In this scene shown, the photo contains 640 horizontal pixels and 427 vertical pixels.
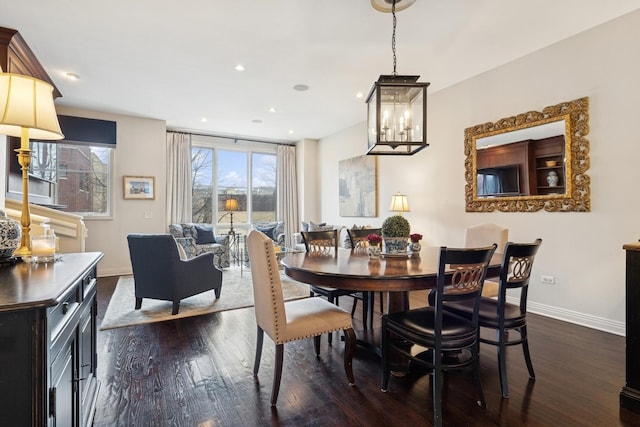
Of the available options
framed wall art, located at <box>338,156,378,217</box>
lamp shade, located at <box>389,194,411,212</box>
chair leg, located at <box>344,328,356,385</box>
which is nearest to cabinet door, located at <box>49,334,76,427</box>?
chair leg, located at <box>344,328,356,385</box>

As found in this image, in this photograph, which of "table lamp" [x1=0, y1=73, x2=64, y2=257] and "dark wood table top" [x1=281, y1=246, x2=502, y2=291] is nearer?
"table lamp" [x1=0, y1=73, x2=64, y2=257]

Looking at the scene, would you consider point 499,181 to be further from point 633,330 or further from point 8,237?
point 8,237

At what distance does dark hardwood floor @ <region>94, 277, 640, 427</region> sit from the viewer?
5.66 feet

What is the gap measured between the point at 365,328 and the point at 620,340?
2.19 metres

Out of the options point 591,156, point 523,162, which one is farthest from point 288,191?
point 591,156

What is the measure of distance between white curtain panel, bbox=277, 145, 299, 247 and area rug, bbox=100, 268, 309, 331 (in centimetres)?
307

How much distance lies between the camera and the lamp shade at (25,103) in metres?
1.40

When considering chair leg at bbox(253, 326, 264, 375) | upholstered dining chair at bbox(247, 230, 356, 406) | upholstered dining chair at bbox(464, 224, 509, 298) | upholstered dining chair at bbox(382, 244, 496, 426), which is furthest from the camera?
upholstered dining chair at bbox(464, 224, 509, 298)

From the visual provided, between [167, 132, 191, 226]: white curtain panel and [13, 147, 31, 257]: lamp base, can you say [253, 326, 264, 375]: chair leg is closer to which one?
[13, 147, 31, 257]: lamp base

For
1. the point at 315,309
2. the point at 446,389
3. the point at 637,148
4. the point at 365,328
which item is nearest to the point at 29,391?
the point at 315,309

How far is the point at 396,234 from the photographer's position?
2.44 meters

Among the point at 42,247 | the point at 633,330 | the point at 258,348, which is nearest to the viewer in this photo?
the point at 42,247

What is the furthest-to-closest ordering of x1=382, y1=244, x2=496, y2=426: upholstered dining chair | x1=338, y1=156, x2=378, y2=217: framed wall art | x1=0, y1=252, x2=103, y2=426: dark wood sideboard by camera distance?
1. x1=338, y1=156, x2=378, y2=217: framed wall art
2. x1=382, y1=244, x2=496, y2=426: upholstered dining chair
3. x1=0, y1=252, x2=103, y2=426: dark wood sideboard

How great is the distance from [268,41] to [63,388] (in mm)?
3270
